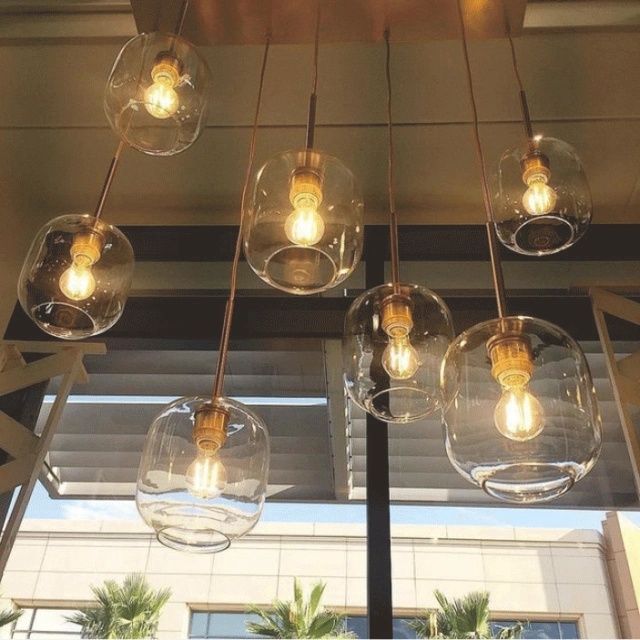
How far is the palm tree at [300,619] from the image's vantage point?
5.85ft

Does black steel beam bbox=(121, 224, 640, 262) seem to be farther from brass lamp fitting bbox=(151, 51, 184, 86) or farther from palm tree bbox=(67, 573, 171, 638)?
brass lamp fitting bbox=(151, 51, 184, 86)

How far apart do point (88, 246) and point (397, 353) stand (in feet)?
1.75

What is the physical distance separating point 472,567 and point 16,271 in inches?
75.5

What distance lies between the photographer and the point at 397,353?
3.32 feet

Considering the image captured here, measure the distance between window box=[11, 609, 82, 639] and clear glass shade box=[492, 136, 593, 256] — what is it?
1576 mm

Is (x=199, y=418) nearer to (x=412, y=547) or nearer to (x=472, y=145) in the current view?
(x=412, y=547)

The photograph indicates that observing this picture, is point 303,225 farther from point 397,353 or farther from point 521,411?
point 521,411

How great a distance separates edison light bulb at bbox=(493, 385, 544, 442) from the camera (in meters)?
0.84

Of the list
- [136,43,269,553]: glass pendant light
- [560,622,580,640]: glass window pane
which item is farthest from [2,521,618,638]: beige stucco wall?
[136,43,269,553]: glass pendant light

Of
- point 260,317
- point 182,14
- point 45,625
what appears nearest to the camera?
point 182,14

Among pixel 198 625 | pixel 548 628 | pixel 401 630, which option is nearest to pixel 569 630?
pixel 548 628

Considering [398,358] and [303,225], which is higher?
[303,225]

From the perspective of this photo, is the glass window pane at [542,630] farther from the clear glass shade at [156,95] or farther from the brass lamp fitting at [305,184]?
the clear glass shade at [156,95]

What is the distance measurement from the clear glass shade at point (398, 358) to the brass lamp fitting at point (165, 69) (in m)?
0.49
